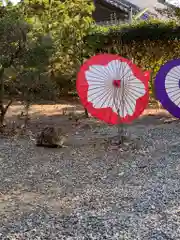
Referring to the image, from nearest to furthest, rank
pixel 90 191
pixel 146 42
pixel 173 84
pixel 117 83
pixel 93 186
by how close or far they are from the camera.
A: pixel 90 191 → pixel 93 186 → pixel 117 83 → pixel 173 84 → pixel 146 42

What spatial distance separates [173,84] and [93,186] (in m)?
3.18

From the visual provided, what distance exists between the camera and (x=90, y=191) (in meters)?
4.02

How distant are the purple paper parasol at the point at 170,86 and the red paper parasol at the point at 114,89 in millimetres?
994

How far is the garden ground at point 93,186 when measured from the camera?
315 cm

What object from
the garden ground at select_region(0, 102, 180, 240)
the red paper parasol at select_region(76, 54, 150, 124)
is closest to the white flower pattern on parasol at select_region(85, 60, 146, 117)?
the red paper parasol at select_region(76, 54, 150, 124)

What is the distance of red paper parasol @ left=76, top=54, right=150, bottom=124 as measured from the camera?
19.0ft

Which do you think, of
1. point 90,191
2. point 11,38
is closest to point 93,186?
point 90,191

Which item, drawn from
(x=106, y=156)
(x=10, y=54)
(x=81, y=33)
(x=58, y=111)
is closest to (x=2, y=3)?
(x=10, y=54)

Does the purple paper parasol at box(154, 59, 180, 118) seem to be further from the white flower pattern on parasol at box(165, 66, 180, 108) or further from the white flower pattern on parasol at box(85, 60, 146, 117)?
the white flower pattern on parasol at box(85, 60, 146, 117)

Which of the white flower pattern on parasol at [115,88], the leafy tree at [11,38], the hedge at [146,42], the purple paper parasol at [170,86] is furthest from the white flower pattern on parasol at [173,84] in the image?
the hedge at [146,42]

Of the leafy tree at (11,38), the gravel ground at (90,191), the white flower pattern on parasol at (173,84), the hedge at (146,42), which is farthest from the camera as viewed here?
the hedge at (146,42)

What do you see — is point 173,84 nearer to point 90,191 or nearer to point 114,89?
point 114,89

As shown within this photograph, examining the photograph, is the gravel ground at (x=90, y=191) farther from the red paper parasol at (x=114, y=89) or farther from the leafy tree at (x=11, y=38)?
the leafy tree at (x=11, y=38)

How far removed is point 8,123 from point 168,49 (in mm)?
4136
